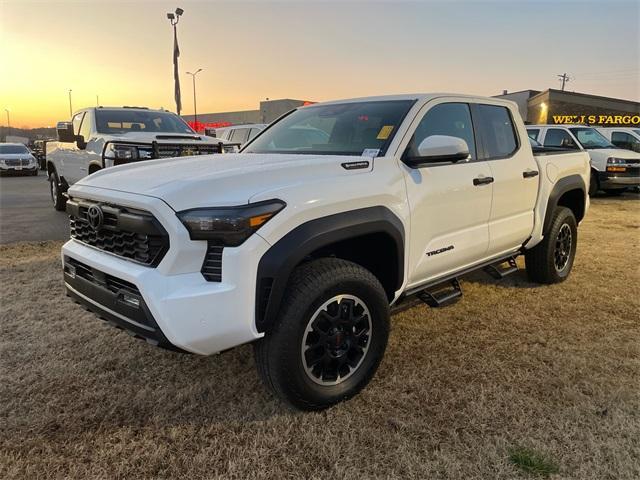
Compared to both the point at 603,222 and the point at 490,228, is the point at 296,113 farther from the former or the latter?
the point at 603,222

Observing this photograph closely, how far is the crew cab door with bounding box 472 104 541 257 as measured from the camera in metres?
4.01

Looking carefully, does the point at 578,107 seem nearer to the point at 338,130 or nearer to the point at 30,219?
the point at 30,219

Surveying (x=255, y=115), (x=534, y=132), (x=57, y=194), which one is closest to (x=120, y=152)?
(x=57, y=194)

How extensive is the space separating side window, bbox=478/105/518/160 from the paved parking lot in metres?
6.59

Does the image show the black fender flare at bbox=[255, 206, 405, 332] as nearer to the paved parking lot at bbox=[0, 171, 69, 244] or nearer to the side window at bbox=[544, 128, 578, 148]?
the paved parking lot at bbox=[0, 171, 69, 244]

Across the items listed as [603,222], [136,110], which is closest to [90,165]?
[136,110]

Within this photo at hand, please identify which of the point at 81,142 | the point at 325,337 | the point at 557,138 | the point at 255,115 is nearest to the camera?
the point at 325,337

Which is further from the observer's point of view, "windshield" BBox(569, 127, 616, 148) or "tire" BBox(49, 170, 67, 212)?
"windshield" BBox(569, 127, 616, 148)

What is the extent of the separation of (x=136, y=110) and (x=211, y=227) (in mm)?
7270

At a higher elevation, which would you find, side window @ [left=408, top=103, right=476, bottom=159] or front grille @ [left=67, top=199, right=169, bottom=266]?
side window @ [left=408, top=103, right=476, bottom=159]

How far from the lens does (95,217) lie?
2861 millimetres

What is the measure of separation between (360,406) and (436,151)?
5.41 feet

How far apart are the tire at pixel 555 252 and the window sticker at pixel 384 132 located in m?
2.44

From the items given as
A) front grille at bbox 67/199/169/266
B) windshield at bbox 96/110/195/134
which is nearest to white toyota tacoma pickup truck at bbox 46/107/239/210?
windshield at bbox 96/110/195/134
